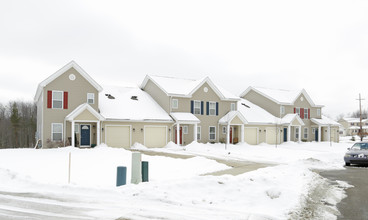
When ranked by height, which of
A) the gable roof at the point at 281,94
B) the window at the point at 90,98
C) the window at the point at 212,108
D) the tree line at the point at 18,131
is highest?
the gable roof at the point at 281,94

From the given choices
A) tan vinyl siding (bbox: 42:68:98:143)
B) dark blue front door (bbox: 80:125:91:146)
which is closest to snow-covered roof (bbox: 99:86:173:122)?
dark blue front door (bbox: 80:125:91:146)

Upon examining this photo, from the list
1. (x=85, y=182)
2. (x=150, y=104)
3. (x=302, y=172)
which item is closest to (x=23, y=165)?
(x=85, y=182)

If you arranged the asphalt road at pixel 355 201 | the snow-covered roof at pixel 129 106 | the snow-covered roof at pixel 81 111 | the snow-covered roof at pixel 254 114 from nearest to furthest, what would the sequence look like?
1. the asphalt road at pixel 355 201
2. the snow-covered roof at pixel 81 111
3. the snow-covered roof at pixel 129 106
4. the snow-covered roof at pixel 254 114

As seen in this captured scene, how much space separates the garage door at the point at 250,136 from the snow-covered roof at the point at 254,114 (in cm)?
106

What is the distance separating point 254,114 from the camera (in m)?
39.8

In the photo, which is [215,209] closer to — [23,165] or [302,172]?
[302,172]

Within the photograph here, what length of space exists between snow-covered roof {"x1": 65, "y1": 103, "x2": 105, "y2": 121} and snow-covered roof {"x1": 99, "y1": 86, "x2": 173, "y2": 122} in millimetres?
1417

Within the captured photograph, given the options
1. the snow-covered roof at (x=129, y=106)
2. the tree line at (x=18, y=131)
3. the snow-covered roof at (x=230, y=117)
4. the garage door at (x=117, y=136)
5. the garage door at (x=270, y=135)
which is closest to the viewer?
the garage door at (x=117, y=136)

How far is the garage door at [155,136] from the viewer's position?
3042 centimetres

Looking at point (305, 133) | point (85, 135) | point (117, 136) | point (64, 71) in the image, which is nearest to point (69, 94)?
point (64, 71)

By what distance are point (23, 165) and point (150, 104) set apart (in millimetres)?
18449

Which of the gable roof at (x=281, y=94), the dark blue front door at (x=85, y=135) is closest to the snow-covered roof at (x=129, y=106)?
the dark blue front door at (x=85, y=135)

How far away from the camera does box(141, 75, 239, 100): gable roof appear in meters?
32.6

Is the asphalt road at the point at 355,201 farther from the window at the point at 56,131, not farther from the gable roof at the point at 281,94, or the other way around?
the gable roof at the point at 281,94
